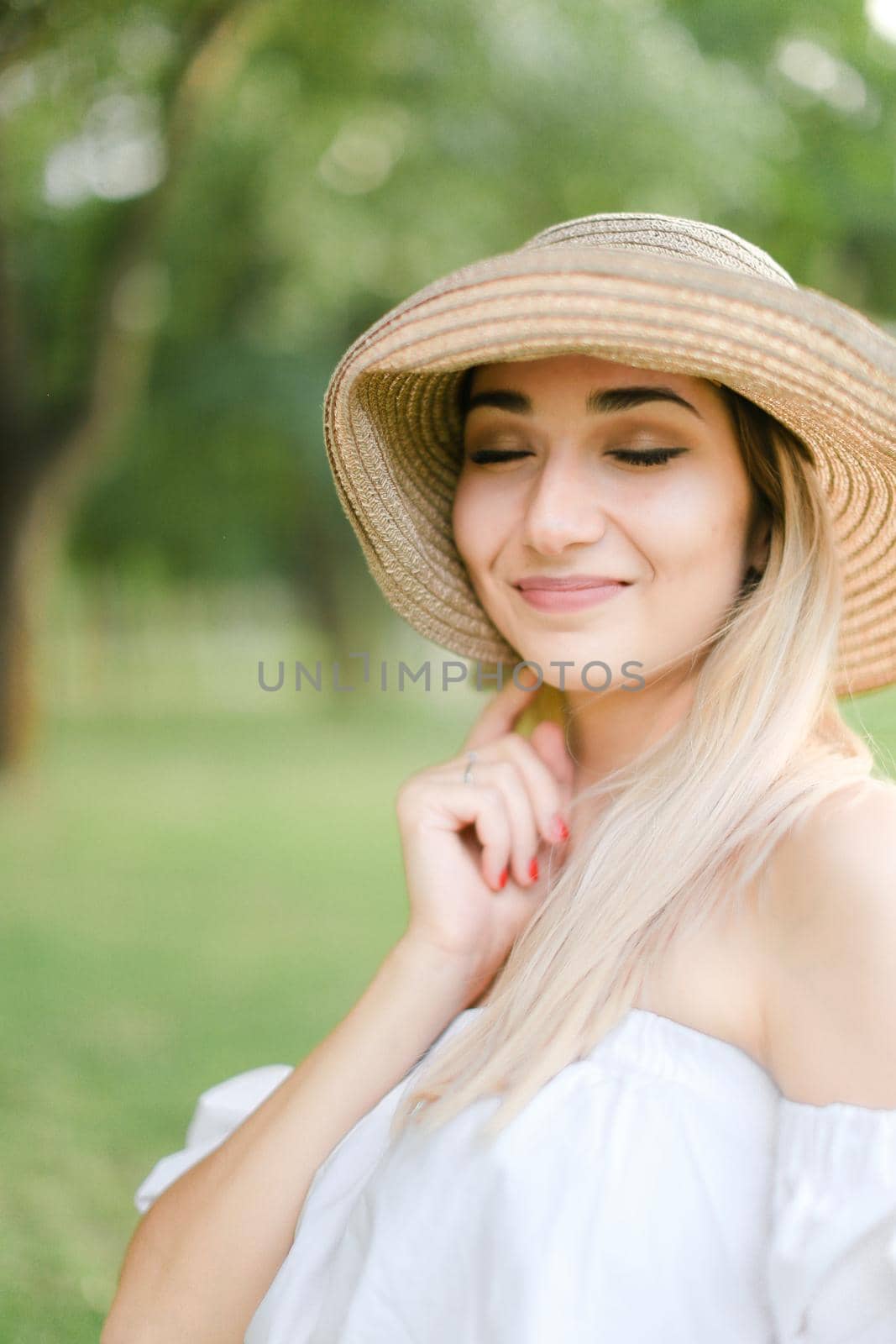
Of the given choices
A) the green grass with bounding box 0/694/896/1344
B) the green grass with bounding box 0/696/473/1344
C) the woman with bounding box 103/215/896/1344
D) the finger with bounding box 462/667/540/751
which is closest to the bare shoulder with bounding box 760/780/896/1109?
the woman with bounding box 103/215/896/1344

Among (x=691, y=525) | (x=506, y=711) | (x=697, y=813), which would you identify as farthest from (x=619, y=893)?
(x=506, y=711)

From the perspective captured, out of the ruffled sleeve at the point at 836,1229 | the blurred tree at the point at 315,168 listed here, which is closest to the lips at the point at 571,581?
the ruffled sleeve at the point at 836,1229

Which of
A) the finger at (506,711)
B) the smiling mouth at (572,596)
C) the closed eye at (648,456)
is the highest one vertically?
the closed eye at (648,456)

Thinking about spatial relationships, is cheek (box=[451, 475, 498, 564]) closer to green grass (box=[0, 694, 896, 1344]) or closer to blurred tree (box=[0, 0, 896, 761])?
green grass (box=[0, 694, 896, 1344])

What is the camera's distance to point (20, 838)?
902 cm

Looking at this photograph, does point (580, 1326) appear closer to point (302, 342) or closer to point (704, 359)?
point (704, 359)

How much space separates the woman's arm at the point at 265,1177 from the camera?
63.4 inches

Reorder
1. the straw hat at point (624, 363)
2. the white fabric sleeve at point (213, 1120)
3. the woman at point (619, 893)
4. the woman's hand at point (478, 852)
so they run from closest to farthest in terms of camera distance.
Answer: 1. the woman at point (619, 893)
2. the straw hat at point (624, 363)
3. the woman's hand at point (478, 852)
4. the white fabric sleeve at point (213, 1120)

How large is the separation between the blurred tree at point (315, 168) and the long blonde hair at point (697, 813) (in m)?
4.90

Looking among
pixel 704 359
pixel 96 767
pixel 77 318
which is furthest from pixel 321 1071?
pixel 96 767

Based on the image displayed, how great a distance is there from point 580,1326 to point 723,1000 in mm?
371

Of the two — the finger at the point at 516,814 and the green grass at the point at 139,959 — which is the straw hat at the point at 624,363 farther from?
the green grass at the point at 139,959

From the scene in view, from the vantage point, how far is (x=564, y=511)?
1666mm

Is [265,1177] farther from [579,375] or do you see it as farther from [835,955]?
[579,375]
